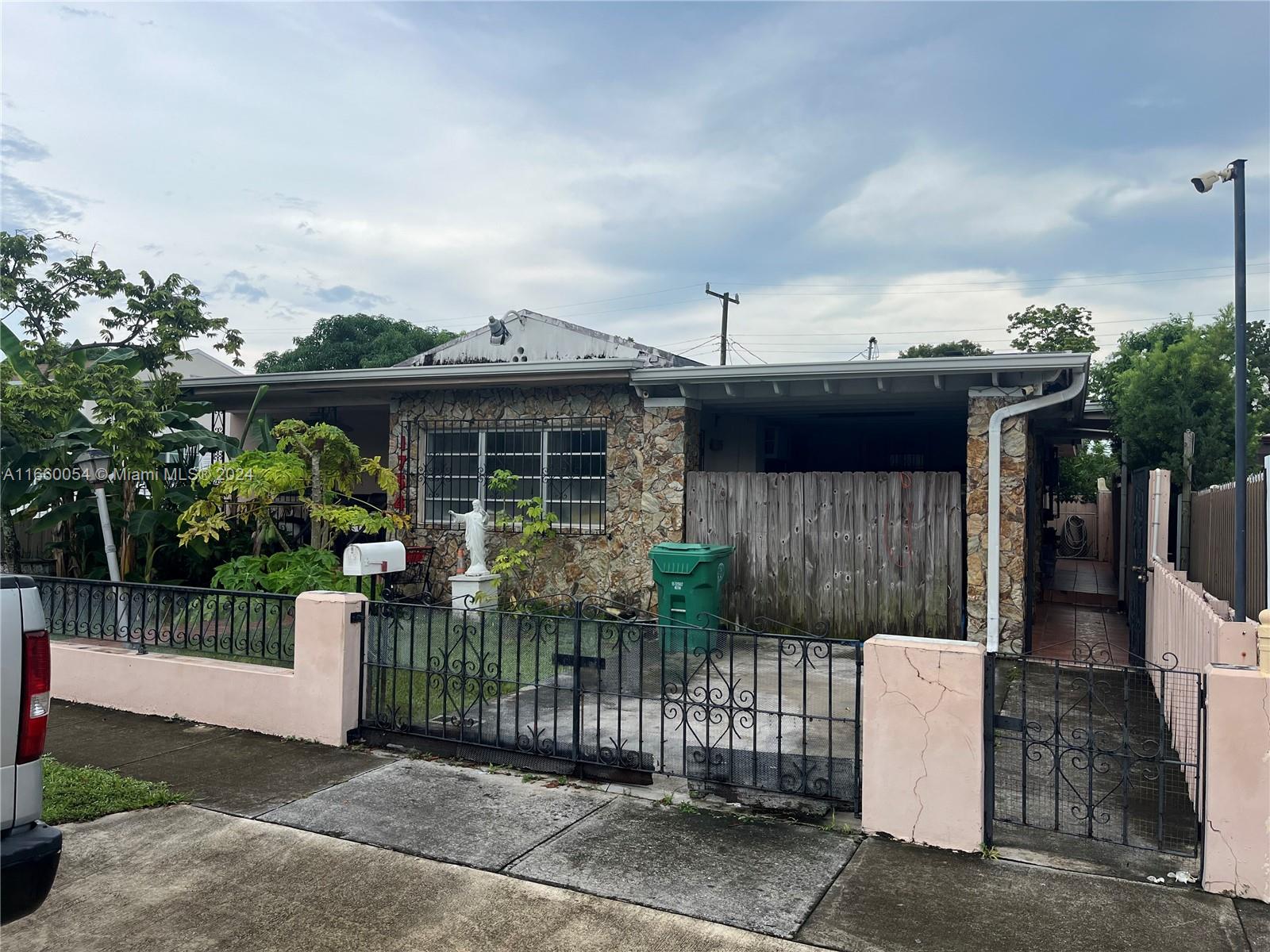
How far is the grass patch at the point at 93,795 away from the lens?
4.99 meters

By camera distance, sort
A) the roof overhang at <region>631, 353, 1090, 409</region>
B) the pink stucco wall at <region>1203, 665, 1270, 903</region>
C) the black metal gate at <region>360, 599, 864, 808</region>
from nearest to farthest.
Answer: the pink stucco wall at <region>1203, 665, 1270, 903</region> → the black metal gate at <region>360, 599, 864, 808</region> → the roof overhang at <region>631, 353, 1090, 409</region>

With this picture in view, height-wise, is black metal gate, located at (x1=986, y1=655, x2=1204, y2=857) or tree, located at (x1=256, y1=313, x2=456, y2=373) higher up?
tree, located at (x1=256, y1=313, x2=456, y2=373)

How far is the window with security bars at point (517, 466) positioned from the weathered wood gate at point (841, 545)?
1.48m

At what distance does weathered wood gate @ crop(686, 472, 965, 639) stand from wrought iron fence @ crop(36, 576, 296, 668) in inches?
217

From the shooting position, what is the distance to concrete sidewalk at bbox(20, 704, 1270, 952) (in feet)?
12.1

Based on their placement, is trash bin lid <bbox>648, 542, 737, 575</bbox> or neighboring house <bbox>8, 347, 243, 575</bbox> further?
neighboring house <bbox>8, 347, 243, 575</bbox>

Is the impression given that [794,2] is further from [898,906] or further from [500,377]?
[898,906]

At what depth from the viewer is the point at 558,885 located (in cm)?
414

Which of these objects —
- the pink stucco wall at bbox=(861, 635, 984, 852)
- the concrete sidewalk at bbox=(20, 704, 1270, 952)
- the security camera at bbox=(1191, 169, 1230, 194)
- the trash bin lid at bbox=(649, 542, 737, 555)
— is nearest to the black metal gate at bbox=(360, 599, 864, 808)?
the pink stucco wall at bbox=(861, 635, 984, 852)

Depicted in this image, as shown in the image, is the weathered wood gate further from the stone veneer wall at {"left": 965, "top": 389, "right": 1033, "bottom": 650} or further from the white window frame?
the white window frame

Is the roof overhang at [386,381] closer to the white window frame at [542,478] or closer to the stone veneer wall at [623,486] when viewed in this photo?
the stone veneer wall at [623,486]

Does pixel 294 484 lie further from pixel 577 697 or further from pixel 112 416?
pixel 577 697

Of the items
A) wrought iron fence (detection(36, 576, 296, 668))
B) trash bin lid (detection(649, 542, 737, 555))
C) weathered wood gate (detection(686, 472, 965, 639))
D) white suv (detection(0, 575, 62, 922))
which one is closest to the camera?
white suv (detection(0, 575, 62, 922))

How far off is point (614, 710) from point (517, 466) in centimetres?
631
